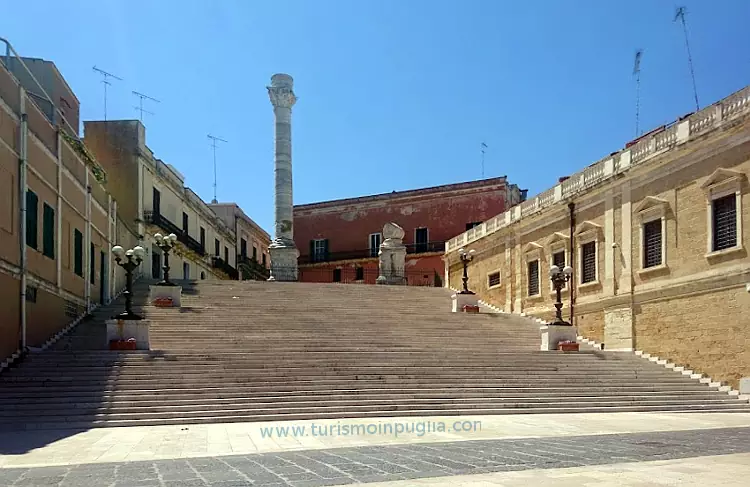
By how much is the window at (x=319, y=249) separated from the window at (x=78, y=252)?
88.6ft

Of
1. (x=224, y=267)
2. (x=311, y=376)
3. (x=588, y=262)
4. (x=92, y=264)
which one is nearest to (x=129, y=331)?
(x=311, y=376)

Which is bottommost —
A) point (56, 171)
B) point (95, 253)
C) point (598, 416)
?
point (598, 416)

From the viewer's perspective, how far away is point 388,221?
4528 centimetres

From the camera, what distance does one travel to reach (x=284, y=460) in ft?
26.7

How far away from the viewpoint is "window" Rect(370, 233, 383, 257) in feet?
148

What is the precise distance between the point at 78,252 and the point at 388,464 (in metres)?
15.6

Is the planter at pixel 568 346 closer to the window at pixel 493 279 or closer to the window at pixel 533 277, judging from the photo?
the window at pixel 533 277

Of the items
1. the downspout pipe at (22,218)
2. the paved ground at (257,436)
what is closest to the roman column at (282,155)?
the downspout pipe at (22,218)

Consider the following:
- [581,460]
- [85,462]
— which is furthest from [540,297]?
[85,462]

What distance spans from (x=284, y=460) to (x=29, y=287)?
1062 cm

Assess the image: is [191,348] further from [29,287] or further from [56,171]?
[56,171]

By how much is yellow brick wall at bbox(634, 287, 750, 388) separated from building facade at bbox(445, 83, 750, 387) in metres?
0.03

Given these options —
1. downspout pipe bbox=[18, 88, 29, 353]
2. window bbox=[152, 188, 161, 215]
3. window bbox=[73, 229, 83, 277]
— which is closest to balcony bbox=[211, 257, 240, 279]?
window bbox=[152, 188, 161, 215]

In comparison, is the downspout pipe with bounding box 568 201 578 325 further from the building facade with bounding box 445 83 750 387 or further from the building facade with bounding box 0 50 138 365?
the building facade with bounding box 0 50 138 365
